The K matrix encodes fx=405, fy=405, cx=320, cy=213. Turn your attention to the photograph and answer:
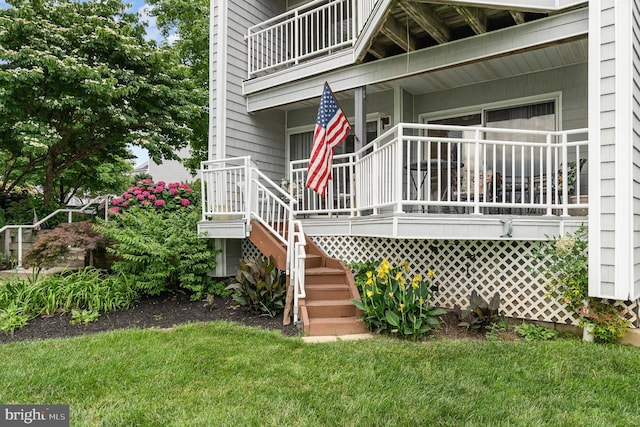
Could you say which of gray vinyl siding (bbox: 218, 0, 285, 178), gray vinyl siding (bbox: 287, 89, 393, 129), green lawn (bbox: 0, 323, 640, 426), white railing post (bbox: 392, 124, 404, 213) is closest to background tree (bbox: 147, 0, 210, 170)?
gray vinyl siding (bbox: 218, 0, 285, 178)

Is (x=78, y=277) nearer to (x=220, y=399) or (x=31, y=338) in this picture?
(x=31, y=338)

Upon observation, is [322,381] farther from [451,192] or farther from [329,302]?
[451,192]

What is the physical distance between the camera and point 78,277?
6254 millimetres

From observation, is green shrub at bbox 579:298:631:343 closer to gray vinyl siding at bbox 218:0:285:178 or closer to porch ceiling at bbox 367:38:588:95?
porch ceiling at bbox 367:38:588:95

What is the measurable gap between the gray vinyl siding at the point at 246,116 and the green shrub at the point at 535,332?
5.71 meters

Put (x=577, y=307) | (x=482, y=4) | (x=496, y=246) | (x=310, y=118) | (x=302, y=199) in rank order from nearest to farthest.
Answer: (x=577, y=307) → (x=482, y=4) → (x=496, y=246) → (x=302, y=199) → (x=310, y=118)

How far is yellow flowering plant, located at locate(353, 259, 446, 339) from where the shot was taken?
4.61 metres

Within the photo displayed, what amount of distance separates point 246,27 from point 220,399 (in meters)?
7.49

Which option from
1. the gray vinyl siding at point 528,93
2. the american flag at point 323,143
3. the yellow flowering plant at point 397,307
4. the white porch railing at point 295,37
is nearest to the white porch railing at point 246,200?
the american flag at point 323,143

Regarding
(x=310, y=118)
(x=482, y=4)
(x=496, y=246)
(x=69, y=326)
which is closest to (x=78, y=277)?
(x=69, y=326)

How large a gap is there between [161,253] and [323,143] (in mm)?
2887

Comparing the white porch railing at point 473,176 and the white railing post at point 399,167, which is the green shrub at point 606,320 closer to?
the white porch railing at point 473,176

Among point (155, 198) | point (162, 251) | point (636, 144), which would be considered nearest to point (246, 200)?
point (162, 251)

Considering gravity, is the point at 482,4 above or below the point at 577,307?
above
